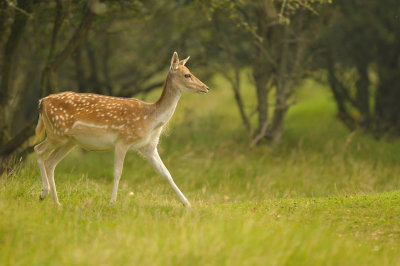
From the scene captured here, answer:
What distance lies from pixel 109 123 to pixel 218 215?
1.91 metres

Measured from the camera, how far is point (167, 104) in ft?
26.3

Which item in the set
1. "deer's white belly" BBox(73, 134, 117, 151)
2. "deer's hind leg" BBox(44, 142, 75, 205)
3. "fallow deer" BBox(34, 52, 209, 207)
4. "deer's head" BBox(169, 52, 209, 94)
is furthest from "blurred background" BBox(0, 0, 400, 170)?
"deer's white belly" BBox(73, 134, 117, 151)

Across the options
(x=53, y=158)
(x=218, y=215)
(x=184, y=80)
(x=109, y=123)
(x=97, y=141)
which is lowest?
(x=218, y=215)

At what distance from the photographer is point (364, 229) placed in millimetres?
7012

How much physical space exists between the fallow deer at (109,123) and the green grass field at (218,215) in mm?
467

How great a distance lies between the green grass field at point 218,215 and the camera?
5.63m

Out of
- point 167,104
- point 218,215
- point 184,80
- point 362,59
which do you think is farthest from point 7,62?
point 362,59

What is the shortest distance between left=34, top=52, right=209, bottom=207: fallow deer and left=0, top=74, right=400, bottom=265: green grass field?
1.53 ft

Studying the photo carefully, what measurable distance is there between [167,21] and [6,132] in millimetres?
6974

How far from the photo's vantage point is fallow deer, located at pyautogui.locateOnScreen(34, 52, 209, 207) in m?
7.73

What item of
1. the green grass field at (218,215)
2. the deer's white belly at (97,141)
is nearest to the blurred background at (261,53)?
the green grass field at (218,215)

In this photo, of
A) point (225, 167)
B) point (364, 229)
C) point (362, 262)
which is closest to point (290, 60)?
point (225, 167)

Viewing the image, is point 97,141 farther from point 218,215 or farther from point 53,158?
point 218,215

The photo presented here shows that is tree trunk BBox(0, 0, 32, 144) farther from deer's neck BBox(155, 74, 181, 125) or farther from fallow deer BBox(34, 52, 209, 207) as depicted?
deer's neck BBox(155, 74, 181, 125)
